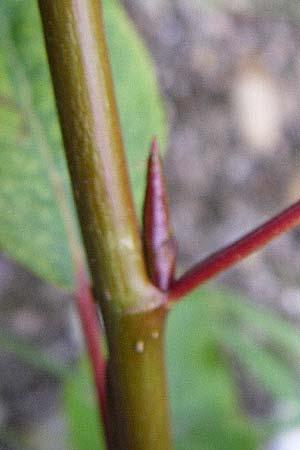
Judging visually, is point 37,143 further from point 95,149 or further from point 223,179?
point 223,179

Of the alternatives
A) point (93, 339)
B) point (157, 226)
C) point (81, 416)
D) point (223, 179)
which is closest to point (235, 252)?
point (157, 226)

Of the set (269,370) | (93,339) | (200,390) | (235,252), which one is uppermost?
(235,252)

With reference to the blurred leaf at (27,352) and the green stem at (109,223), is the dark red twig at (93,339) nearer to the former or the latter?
the green stem at (109,223)

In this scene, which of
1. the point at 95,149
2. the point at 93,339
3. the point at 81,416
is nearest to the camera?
the point at 95,149

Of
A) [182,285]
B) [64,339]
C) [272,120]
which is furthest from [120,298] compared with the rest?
[272,120]

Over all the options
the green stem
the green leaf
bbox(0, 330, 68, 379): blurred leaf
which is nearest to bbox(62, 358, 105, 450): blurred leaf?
bbox(0, 330, 68, 379): blurred leaf

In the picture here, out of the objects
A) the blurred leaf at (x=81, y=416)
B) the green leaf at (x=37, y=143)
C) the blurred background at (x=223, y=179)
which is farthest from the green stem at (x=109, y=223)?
the blurred background at (x=223, y=179)

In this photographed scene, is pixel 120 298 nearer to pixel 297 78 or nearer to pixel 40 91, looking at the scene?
pixel 40 91
